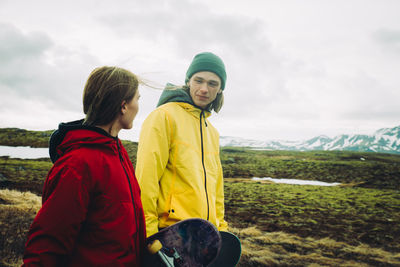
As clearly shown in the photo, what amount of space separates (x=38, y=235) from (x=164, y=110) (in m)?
1.43

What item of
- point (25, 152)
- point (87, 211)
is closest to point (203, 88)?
point (87, 211)

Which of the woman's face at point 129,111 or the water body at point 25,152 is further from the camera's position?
the water body at point 25,152

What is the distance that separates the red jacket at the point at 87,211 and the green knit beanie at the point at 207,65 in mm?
1517

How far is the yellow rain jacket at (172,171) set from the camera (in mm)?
2035

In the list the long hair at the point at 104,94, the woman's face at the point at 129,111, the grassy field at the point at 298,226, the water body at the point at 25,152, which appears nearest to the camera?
the long hair at the point at 104,94

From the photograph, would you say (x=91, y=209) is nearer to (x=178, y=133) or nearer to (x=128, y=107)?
(x=128, y=107)

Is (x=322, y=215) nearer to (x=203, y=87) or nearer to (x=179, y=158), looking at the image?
(x=203, y=87)

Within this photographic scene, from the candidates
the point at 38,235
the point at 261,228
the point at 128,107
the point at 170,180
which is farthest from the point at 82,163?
the point at 261,228

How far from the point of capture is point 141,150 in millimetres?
2152

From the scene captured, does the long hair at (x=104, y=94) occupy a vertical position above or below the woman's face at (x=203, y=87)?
below

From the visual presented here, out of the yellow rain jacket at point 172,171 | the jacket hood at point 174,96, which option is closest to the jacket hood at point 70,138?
the yellow rain jacket at point 172,171

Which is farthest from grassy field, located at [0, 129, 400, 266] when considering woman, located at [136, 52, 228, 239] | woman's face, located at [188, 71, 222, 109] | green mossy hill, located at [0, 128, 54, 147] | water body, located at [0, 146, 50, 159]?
green mossy hill, located at [0, 128, 54, 147]

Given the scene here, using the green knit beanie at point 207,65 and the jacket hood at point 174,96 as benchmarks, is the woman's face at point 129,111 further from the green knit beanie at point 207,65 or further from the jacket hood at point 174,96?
the green knit beanie at point 207,65

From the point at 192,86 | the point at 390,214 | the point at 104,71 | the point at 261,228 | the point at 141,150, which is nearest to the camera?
the point at 104,71
